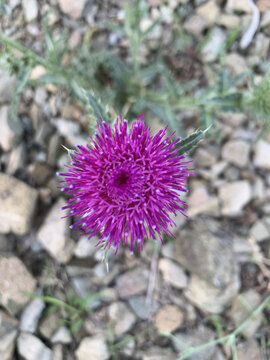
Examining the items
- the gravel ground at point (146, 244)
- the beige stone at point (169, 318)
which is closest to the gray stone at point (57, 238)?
the gravel ground at point (146, 244)

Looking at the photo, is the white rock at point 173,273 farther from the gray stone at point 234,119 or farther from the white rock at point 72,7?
the white rock at point 72,7

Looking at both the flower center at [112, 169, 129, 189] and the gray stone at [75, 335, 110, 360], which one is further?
the gray stone at [75, 335, 110, 360]

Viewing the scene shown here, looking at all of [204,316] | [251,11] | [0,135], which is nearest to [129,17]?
[251,11]

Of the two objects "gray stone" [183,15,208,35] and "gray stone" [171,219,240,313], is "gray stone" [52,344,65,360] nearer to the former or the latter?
"gray stone" [171,219,240,313]

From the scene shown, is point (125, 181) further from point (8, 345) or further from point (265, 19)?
point (265, 19)

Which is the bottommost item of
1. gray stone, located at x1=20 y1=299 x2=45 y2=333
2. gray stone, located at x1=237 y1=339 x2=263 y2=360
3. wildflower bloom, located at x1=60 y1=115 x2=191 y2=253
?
gray stone, located at x1=237 y1=339 x2=263 y2=360

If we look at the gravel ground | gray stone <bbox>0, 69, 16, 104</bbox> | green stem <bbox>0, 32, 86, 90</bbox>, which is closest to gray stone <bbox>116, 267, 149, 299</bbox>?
the gravel ground

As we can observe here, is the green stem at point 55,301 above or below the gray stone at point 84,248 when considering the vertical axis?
below
